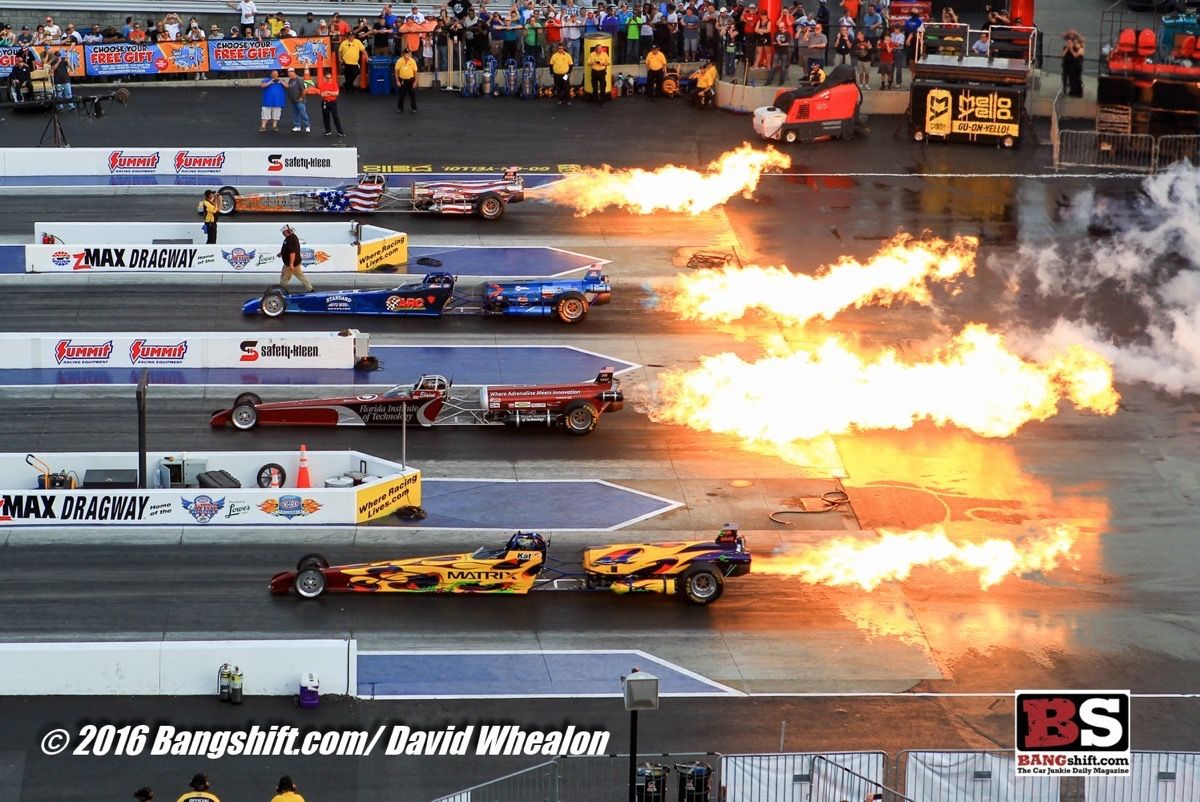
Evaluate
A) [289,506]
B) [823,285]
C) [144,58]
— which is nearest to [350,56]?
[144,58]

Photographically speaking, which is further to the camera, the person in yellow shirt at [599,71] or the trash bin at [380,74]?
the trash bin at [380,74]

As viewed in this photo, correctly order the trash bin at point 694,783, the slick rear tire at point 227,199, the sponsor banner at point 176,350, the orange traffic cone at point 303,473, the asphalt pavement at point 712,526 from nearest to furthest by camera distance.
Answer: the trash bin at point 694,783 → the asphalt pavement at point 712,526 → the orange traffic cone at point 303,473 → the sponsor banner at point 176,350 → the slick rear tire at point 227,199

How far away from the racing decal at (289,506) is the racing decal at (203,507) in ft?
2.14

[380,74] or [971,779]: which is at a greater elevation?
[380,74]

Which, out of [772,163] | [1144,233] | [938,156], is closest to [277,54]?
[772,163]

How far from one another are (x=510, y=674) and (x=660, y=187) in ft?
81.5

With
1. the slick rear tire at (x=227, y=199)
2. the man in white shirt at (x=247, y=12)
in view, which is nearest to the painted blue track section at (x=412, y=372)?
the slick rear tire at (x=227, y=199)

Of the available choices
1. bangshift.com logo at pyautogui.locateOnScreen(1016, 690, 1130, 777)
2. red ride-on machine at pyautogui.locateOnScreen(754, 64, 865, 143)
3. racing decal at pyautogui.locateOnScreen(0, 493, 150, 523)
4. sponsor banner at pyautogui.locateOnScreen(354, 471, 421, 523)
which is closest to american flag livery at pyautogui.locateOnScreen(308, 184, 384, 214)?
red ride-on machine at pyautogui.locateOnScreen(754, 64, 865, 143)

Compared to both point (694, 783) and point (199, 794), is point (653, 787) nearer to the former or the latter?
point (694, 783)

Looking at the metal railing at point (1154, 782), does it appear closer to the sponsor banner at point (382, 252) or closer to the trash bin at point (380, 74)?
the sponsor banner at point (382, 252)

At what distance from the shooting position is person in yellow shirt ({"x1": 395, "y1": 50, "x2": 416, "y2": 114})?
5428 centimetres

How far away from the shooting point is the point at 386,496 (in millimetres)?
30812

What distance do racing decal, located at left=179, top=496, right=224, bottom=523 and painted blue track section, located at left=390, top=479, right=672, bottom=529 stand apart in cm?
276

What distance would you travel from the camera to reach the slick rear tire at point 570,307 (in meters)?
40.1
